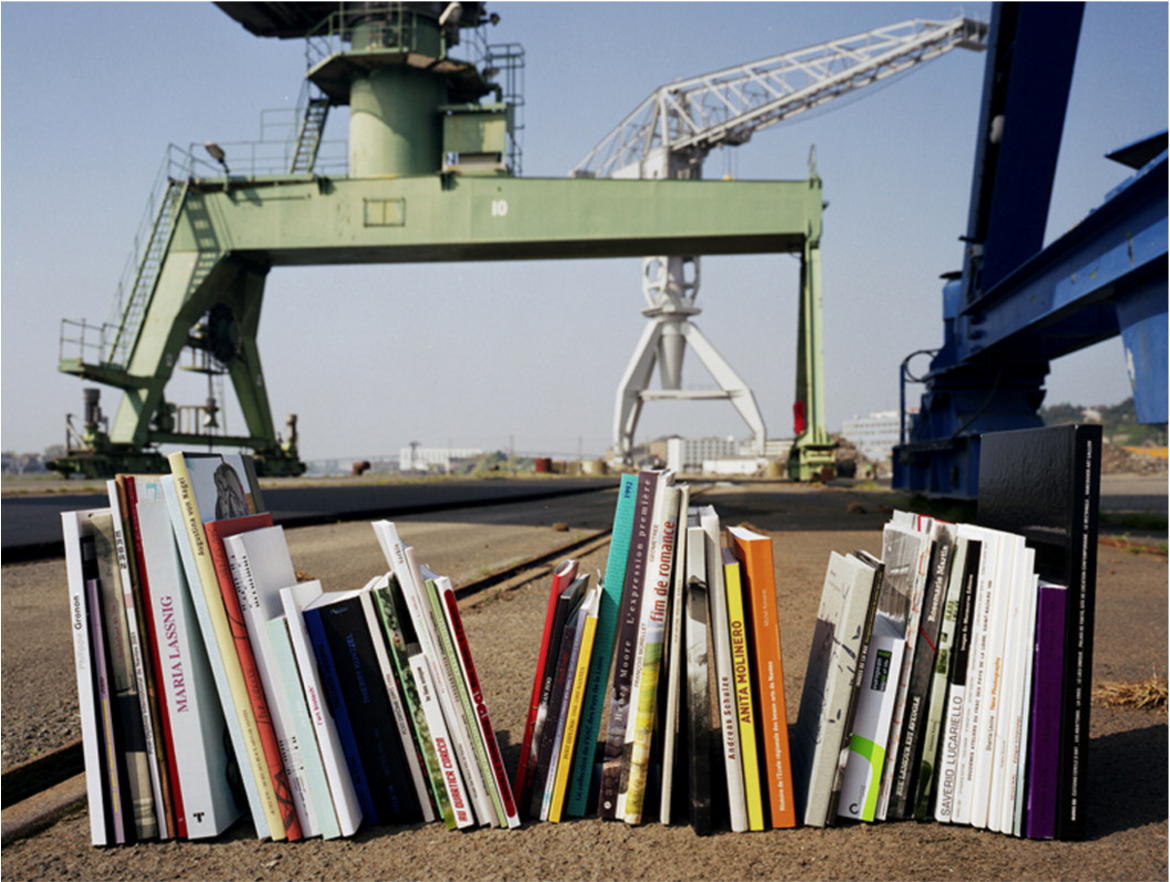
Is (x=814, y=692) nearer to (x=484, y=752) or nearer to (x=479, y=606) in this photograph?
(x=484, y=752)

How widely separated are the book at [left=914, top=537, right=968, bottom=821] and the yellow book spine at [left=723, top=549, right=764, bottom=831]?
364mm

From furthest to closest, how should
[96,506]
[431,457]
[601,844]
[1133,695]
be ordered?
[431,457] < [96,506] < [1133,695] < [601,844]

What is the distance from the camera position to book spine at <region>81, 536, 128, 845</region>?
66.8 inches

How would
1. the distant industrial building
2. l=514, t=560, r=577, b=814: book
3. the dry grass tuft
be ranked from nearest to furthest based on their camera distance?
1. l=514, t=560, r=577, b=814: book
2. the dry grass tuft
3. the distant industrial building

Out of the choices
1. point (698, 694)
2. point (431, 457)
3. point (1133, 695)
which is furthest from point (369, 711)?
point (431, 457)

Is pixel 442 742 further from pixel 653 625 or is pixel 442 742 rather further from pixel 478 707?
pixel 653 625

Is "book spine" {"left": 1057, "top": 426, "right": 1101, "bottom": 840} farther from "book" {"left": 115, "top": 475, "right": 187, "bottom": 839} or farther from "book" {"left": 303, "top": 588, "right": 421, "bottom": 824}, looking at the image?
"book" {"left": 115, "top": 475, "right": 187, "bottom": 839}

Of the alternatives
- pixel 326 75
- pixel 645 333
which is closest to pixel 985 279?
pixel 326 75

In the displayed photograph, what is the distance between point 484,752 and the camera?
5.69 ft

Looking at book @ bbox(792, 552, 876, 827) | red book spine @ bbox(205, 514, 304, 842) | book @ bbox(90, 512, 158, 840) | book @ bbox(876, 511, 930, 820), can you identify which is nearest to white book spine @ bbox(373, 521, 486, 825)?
red book spine @ bbox(205, 514, 304, 842)

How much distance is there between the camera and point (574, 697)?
5.78 feet

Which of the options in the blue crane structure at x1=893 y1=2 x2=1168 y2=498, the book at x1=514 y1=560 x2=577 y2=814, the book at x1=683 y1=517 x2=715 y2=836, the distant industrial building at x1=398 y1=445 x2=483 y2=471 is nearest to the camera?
the book at x1=683 y1=517 x2=715 y2=836

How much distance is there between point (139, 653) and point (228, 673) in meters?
0.19

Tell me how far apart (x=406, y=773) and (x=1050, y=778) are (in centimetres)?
138
